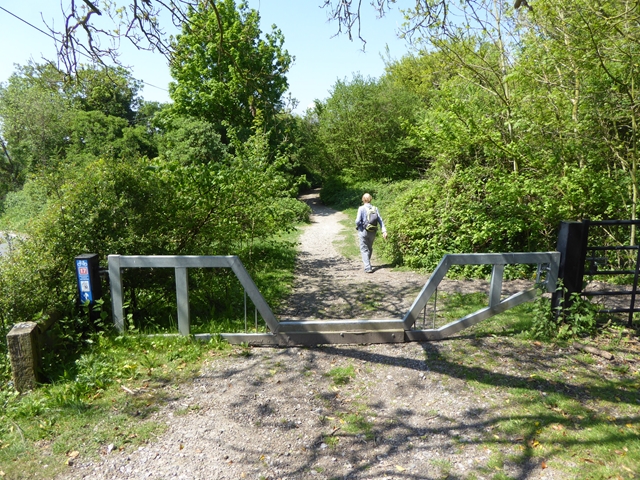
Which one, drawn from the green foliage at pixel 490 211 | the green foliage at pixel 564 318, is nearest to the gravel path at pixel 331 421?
the green foliage at pixel 564 318

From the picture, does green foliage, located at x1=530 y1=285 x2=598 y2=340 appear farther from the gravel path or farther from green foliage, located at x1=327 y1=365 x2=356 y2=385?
green foliage, located at x1=327 y1=365 x2=356 y2=385

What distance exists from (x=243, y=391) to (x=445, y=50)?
27.2 ft

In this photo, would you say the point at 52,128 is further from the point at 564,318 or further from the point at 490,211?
the point at 564,318

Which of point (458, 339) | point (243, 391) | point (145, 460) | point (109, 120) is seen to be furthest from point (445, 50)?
point (109, 120)

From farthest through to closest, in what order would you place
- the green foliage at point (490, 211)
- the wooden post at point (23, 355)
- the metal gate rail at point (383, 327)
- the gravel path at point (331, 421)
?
1. the green foliage at point (490, 211)
2. the metal gate rail at point (383, 327)
3. the wooden post at point (23, 355)
4. the gravel path at point (331, 421)

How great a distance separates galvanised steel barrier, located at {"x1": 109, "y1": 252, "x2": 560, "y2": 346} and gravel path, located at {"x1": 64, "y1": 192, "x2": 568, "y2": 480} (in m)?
0.14

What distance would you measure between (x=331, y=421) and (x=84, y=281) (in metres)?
3.18

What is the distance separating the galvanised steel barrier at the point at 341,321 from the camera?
15.2ft

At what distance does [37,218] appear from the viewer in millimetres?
4977

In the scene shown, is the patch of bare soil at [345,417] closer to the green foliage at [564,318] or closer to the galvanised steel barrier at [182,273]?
the green foliage at [564,318]

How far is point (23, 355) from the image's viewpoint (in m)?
3.98

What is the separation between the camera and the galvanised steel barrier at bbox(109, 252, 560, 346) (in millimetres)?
4621

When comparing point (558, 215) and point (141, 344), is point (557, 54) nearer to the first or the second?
point (558, 215)

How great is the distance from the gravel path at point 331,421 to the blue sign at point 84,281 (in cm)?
163
